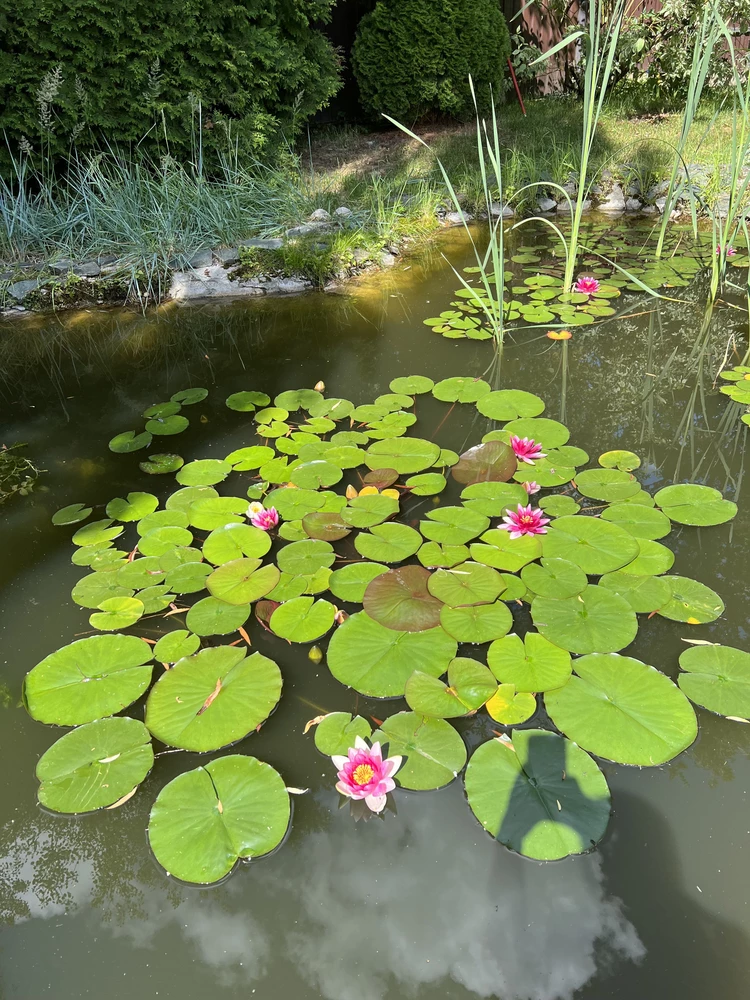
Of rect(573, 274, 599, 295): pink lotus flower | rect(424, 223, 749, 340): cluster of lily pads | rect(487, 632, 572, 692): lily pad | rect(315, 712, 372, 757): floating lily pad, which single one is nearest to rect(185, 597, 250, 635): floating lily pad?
rect(315, 712, 372, 757): floating lily pad

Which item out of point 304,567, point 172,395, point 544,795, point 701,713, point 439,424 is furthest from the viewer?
point 172,395

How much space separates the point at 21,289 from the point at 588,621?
3.39 meters

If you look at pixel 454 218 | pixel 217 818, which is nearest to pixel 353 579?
pixel 217 818

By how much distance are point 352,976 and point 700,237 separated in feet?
14.0

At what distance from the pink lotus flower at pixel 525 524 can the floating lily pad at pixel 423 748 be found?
577 millimetres

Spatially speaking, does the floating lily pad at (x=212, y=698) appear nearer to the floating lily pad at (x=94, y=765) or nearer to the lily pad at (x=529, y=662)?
the floating lily pad at (x=94, y=765)

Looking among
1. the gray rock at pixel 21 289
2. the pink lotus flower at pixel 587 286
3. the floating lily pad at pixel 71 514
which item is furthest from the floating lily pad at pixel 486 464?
the gray rock at pixel 21 289

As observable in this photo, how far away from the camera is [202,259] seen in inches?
139

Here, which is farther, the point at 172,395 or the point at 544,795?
the point at 172,395

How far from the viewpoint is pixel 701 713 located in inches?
48.2

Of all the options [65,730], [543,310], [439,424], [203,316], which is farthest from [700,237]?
[65,730]

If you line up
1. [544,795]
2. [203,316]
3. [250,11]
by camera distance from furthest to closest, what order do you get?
[250,11], [203,316], [544,795]

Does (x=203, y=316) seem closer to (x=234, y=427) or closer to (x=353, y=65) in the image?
(x=234, y=427)

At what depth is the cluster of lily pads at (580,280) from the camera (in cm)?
286
